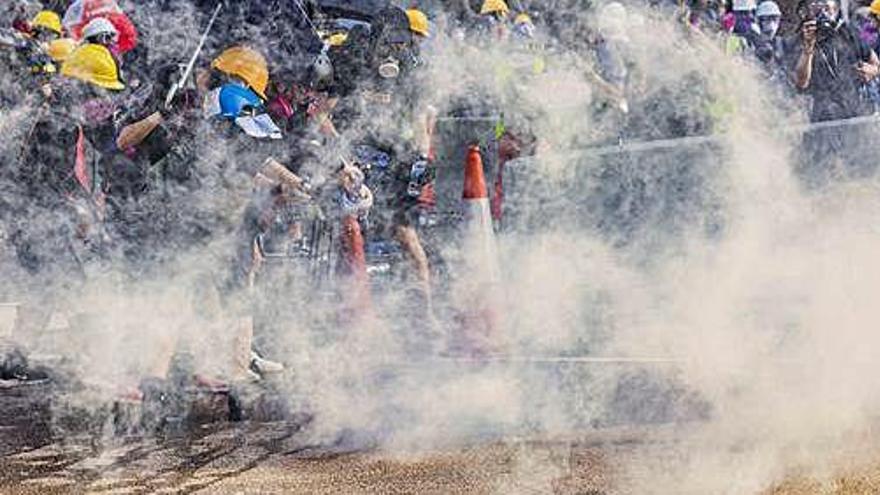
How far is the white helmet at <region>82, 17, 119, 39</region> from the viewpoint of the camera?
828 cm

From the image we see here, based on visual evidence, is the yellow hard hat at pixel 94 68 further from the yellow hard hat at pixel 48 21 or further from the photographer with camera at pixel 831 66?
the photographer with camera at pixel 831 66

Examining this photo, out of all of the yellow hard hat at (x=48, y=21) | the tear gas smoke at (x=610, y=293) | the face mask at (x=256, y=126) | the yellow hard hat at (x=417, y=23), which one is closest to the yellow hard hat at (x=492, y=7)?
the tear gas smoke at (x=610, y=293)

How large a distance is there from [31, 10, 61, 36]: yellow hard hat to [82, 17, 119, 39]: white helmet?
177 centimetres

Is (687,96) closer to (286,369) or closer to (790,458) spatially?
(286,369)

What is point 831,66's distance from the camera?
28.7 ft

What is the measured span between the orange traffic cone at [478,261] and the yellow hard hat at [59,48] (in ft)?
9.84

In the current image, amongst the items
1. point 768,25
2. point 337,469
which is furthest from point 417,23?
point 337,469

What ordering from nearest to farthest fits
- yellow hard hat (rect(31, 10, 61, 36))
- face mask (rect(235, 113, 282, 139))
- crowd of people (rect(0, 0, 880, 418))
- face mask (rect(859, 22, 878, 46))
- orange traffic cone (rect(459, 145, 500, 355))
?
face mask (rect(235, 113, 282, 139)) < crowd of people (rect(0, 0, 880, 418)) < orange traffic cone (rect(459, 145, 500, 355)) < face mask (rect(859, 22, 878, 46)) < yellow hard hat (rect(31, 10, 61, 36))

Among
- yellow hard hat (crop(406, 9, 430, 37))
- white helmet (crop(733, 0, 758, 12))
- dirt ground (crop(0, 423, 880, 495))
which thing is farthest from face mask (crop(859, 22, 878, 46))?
dirt ground (crop(0, 423, 880, 495))

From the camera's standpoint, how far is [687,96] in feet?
30.7

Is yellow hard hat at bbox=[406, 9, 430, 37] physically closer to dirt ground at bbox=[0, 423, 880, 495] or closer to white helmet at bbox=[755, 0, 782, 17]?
white helmet at bbox=[755, 0, 782, 17]

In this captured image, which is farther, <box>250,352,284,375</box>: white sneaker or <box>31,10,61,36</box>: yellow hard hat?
<box>31,10,61,36</box>: yellow hard hat

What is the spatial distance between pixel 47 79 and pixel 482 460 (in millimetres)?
4368

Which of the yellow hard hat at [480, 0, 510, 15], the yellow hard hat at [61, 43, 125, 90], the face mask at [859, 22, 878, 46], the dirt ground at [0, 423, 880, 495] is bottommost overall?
the dirt ground at [0, 423, 880, 495]
